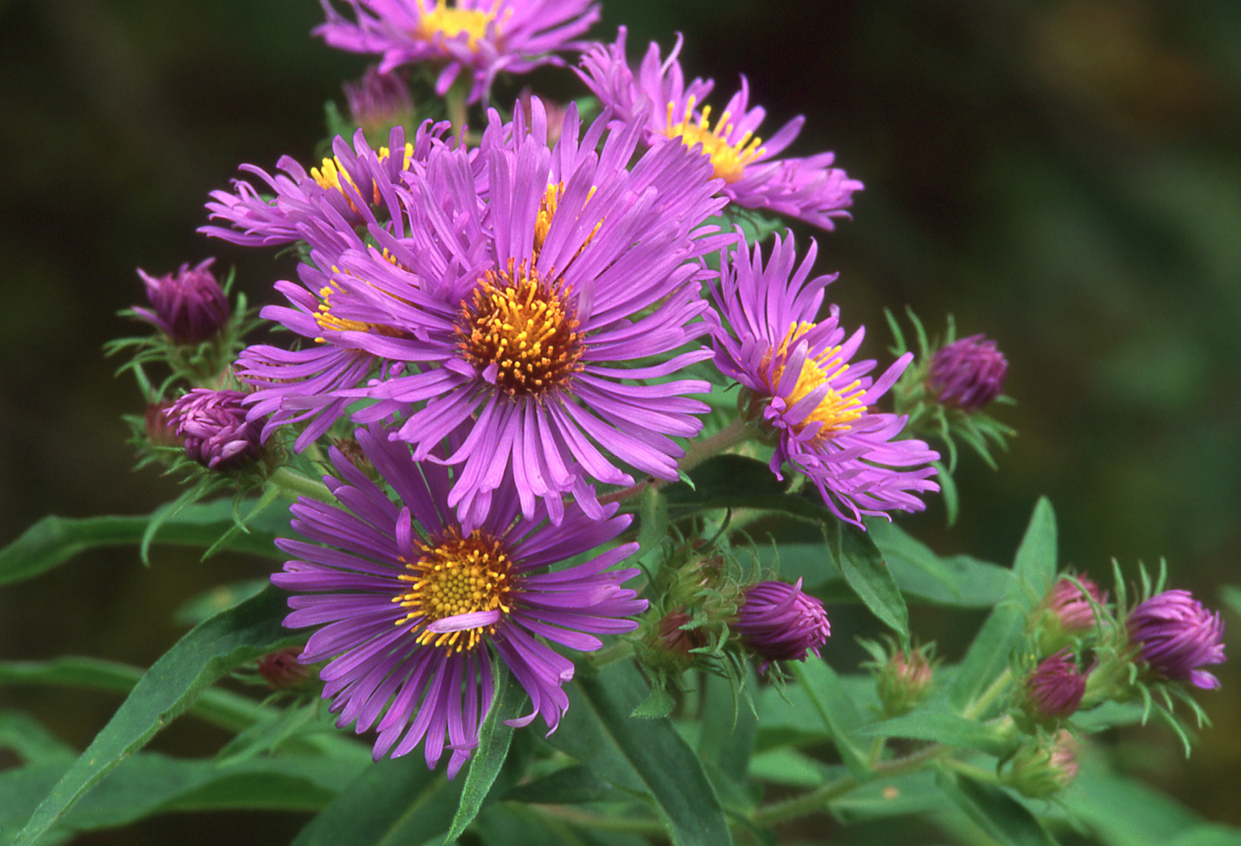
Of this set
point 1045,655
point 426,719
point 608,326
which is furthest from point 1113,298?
point 426,719

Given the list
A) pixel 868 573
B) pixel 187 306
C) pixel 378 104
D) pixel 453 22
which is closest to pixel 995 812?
pixel 868 573

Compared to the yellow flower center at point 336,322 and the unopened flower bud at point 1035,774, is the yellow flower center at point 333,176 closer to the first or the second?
the yellow flower center at point 336,322

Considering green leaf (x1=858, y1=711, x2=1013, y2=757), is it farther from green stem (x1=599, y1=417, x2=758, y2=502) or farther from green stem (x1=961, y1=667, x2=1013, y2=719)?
green stem (x1=599, y1=417, x2=758, y2=502)

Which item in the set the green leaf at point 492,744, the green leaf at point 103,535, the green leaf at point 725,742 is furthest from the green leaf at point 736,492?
the green leaf at point 103,535

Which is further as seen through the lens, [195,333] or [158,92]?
[158,92]

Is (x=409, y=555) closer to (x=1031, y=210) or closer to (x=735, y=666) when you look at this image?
(x=735, y=666)
